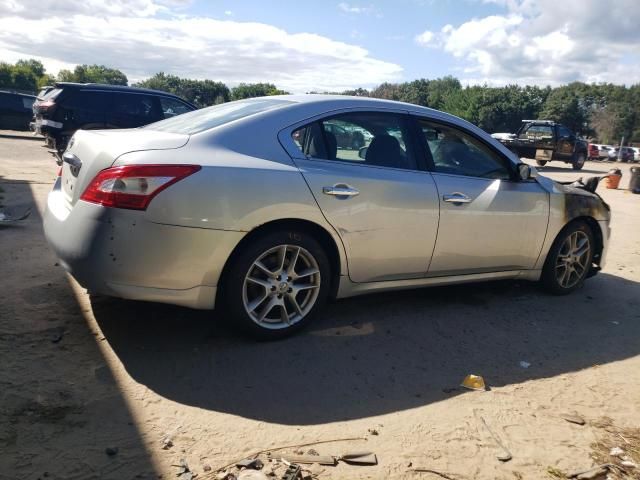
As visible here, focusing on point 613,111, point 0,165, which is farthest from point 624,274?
point 613,111

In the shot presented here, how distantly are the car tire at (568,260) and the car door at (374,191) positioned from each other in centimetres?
158

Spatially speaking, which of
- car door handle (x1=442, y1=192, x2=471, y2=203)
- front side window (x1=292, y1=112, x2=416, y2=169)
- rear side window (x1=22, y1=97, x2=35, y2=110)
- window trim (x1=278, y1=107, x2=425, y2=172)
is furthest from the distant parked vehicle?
front side window (x1=292, y1=112, x2=416, y2=169)

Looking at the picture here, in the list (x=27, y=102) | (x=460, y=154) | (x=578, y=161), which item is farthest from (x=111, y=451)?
(x=578, y=161)

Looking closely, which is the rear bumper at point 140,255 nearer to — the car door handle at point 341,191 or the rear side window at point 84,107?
the car door handle at point 341,191

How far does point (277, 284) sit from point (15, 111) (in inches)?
920

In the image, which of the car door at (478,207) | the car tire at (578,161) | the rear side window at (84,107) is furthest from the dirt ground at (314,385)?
the car tire at (578,161)

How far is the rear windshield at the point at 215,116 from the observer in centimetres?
366

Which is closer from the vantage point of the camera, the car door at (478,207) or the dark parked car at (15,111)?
the car door at (478,207)

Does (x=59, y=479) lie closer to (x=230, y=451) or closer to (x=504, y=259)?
(x=230, y=451)

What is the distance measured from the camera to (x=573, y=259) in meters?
5.16

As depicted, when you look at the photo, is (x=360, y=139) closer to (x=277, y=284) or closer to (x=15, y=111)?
(x=277, y=284)

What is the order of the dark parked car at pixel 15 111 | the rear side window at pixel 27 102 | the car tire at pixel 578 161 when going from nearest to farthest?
the dark parked car at pixel 15 111
the rear side window at pixel 27 102
the car tire at pixel 578 161

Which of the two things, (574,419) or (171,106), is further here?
(171,106)

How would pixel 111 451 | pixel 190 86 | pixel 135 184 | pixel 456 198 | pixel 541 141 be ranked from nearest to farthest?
pixel 111 451
pixel 135 184
pixel 456 198
pixel 541 141
pixel 190 86
